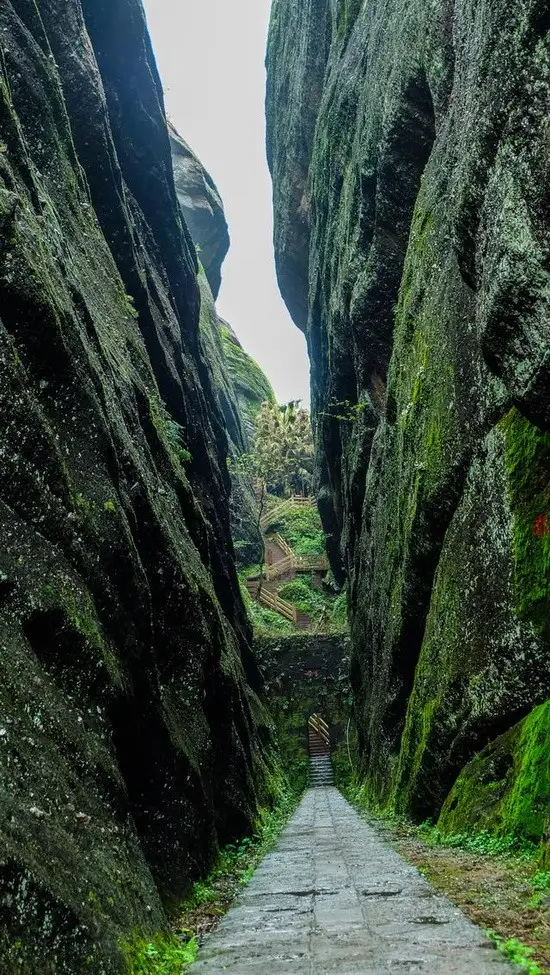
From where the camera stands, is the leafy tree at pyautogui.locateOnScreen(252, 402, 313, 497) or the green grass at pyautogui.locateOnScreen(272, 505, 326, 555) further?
the leafy tree at pyautogui.locateOnScreen(252, 402, 313, 497)

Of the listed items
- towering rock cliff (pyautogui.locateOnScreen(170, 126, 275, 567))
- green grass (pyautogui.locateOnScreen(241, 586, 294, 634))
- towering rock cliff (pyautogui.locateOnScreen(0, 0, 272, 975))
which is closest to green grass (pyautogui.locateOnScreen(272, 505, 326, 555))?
towering rock cliff (pyautogui.locateOnScreen(170, 126, 275, 567))

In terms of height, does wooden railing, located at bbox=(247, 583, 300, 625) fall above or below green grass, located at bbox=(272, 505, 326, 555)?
below

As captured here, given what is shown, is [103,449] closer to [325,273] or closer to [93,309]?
[93,309]

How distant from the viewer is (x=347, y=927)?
14.7 ft

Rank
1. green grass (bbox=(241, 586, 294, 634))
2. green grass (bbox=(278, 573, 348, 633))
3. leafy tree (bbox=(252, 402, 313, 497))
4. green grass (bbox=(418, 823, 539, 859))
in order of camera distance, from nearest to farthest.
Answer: green grass (bbox=(418, 823, 539, 859)), green grass (bbox=(241, 586, 294, 634)), green grass (bbox=(278, 573, 348, 633)), leafy tree (bbox=(252, 402, 313, 497))

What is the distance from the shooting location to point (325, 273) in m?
23.7

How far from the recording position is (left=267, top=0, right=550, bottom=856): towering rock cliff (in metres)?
→ 6.62

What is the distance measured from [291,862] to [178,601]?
3510 millimetres

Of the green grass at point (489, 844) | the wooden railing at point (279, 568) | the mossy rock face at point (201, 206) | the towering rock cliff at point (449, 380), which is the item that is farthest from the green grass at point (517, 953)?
the mossy rock face at point (201, 206)

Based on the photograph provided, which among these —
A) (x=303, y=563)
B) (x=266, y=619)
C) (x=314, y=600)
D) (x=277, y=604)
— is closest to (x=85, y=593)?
(x=266, y=619)

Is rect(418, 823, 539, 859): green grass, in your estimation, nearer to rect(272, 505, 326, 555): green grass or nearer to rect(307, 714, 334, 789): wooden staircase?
rect(307, 714, 334, 789): wooden staircase

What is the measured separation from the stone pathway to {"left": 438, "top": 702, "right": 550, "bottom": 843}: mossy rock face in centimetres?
103

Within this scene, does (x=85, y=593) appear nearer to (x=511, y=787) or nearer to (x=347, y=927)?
(x=347, y=927)

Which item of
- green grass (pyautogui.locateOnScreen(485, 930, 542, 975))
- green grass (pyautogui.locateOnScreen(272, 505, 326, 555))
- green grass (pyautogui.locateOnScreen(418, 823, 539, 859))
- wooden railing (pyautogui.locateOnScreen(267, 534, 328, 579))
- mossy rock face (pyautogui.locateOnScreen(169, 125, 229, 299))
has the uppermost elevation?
mossy rock face (pyautogui.locateOnScreen(169, 125, 229, 299))
